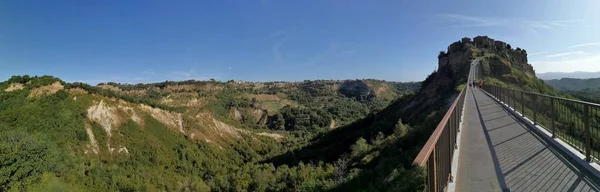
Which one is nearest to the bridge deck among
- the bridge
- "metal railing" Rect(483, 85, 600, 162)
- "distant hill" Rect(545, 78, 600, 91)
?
the bridge

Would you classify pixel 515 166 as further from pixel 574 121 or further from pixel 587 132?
pixel 574 121

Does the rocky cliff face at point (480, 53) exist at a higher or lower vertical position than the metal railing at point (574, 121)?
higher

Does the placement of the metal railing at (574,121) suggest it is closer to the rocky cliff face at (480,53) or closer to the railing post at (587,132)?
the railing post at (587,132)

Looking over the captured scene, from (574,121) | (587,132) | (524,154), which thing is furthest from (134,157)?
(587,132)

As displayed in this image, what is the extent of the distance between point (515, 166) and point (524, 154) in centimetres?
115

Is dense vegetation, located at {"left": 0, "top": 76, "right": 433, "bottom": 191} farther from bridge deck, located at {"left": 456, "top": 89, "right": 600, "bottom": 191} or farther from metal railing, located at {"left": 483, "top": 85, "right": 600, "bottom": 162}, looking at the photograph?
bridge deck, located at {"left": 456, "top": 89, "right": 600, "bottom": 191}

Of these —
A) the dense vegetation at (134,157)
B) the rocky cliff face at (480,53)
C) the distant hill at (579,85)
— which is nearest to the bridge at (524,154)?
the dense vegetation at (134,157)

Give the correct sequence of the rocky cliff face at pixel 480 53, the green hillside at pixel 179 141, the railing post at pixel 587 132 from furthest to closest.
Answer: the rocky cliff face at pixel 480 53 → the green hillside at pixel 179 141 → the railing post at pixel 587 132

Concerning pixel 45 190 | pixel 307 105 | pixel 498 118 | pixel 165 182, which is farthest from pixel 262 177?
pixel 307 105

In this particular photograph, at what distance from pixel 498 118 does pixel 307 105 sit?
164 meters

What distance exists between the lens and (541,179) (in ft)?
15.6

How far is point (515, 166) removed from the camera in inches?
218

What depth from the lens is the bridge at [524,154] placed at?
4.30 m

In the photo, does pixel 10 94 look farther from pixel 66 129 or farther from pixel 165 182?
pixel 165 182
